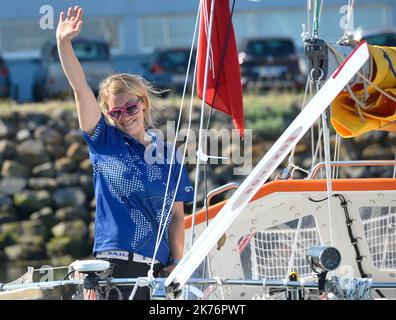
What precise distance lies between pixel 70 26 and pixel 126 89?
1.46 ft

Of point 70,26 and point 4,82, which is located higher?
point 4,82

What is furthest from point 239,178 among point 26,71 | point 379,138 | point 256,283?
point 256,283

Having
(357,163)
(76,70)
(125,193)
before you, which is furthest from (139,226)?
(357,163)

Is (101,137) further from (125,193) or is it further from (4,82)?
(4,82)

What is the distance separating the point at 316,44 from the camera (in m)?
5.58

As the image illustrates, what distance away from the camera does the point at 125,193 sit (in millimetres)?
5367

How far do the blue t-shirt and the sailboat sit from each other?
8.6 inches

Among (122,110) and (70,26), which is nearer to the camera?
(70,26)

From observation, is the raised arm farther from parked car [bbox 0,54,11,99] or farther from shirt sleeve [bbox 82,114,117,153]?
parked car [bbox 0,54,11,99]

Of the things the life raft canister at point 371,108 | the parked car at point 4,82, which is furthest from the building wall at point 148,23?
the life raft canister at point 371,108

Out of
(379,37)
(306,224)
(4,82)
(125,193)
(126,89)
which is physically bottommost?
(306,224)

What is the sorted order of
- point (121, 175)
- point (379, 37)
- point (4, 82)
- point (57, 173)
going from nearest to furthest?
point (121, 175) < point (57, 173) < point (4, 82) < point (379, 37)

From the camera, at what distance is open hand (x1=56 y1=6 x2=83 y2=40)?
204 inches

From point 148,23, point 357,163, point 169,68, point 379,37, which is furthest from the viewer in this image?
point 148,23
